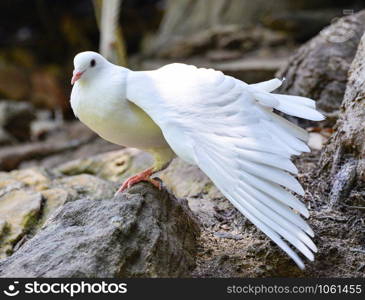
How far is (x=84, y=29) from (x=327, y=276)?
28.8 ft

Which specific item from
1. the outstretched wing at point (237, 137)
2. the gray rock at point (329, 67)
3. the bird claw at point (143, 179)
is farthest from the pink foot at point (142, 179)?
the gray rock at point (329, 67)

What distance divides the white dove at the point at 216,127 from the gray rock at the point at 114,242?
0.23 metres

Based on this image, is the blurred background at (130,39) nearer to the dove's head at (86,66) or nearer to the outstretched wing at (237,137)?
the dove's head at (86,66)

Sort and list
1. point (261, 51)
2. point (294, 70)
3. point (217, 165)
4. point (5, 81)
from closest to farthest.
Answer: point (217, 165), point (294, 70), point (261, 51), point (5, 81)

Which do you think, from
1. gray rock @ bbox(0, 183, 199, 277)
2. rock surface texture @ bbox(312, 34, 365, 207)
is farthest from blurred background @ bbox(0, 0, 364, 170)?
gray rock @ bbox(0, 183, 199, 277)

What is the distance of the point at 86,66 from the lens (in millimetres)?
2615

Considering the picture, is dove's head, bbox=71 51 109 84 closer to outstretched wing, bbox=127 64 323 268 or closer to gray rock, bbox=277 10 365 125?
outstretched wing, bbox=127 64 323 268

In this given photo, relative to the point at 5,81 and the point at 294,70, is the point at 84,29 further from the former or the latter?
the point at 294,70

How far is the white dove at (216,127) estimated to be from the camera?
2.14 meters

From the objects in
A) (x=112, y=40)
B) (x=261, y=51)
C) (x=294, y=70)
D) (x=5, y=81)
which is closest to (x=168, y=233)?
(x=294, y=70)

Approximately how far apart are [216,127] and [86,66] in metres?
0.69

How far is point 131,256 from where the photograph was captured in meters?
2.23

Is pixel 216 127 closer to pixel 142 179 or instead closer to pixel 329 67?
pixel 142 179

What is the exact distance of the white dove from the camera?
2.14 m
